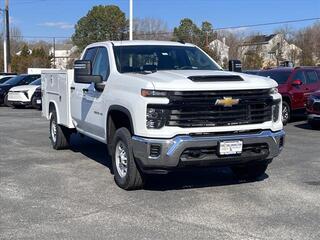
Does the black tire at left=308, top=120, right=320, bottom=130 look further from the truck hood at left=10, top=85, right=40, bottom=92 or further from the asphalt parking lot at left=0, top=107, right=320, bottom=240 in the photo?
the truck hood at left=10, top=85, right=40, bottom=92

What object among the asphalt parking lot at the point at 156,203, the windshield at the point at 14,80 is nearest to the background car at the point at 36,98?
the windshield at the point at 14,80

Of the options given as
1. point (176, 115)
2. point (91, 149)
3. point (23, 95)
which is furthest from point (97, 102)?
point (23, 95)

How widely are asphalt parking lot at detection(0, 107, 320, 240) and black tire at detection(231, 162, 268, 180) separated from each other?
0.14 meters

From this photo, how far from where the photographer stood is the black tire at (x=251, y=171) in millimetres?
7918

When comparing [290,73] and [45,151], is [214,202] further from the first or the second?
[290,73]

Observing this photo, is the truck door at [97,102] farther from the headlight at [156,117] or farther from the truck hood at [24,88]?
the truck hood at [24,88]

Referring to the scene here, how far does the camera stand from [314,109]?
14.4 m

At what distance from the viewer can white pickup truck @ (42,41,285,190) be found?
659 cm

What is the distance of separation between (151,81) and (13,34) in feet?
289

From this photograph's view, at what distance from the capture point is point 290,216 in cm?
604

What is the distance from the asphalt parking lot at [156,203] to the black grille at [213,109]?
0.98 meters

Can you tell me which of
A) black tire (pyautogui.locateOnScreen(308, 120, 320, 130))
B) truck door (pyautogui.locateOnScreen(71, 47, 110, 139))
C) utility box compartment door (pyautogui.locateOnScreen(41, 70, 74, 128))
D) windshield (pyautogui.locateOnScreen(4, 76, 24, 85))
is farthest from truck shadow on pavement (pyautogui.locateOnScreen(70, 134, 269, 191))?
windshield (pyautogui.locateOnScreen(4, 76, 24, 85))

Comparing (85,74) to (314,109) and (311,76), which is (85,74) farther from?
(311,76)

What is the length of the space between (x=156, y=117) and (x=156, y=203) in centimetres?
105
